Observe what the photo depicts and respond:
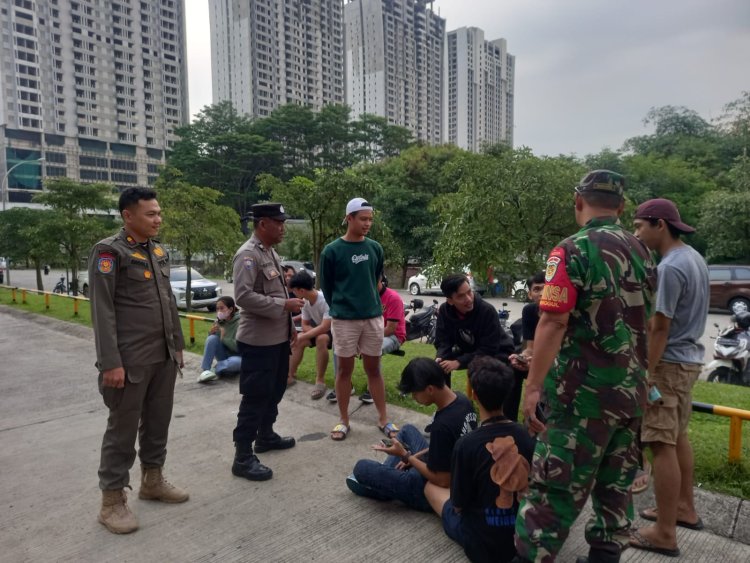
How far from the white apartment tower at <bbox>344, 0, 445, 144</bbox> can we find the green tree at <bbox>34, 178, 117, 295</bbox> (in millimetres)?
78391

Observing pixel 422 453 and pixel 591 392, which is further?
pixel 422 453

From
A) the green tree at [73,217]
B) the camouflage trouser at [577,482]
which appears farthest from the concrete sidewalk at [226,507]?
the green tree at [73,217]

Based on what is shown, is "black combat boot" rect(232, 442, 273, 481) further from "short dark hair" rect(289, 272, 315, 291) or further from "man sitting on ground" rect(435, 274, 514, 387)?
"short dark hair" rect(289, 272, 315, 291)

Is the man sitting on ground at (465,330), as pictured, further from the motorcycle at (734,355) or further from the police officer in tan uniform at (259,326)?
the motorcycle at (734,355)

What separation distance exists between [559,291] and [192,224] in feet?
43.9

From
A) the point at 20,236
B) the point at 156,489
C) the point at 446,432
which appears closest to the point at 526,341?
the point at 446,432

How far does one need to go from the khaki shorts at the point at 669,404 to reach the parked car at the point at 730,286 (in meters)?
15.4

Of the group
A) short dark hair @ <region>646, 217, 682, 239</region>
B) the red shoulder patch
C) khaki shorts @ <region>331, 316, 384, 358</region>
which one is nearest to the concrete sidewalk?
khaki shorts @ <region>331, 316, 384, 358</region>

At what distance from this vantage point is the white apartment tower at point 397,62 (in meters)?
93.4

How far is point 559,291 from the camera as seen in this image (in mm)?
2148

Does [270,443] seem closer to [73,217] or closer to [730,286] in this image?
[73,217]

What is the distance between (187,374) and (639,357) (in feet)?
18.2

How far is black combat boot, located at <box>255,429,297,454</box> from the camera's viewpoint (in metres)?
3.98

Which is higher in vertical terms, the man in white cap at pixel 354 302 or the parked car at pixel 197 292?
the man in white cap at pixel 354 302
